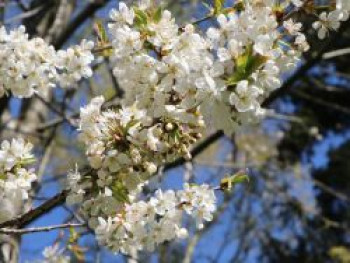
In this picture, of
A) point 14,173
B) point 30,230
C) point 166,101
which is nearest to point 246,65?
point 166,101

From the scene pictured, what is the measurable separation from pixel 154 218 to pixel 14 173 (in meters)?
0.39

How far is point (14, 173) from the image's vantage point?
1621 mm

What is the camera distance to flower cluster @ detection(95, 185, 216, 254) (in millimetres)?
1673

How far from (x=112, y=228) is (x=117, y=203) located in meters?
0.07

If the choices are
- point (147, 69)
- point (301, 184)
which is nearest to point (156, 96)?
point (147, 69)

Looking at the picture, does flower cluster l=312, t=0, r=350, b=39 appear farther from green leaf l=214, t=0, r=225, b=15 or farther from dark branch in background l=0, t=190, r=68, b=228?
dark branch in background l=0, t=190, r=68, b=228

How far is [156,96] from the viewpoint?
5.02 feet

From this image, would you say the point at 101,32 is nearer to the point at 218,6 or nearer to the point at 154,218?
the point at 218,6

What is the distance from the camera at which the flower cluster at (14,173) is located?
1.59 metres

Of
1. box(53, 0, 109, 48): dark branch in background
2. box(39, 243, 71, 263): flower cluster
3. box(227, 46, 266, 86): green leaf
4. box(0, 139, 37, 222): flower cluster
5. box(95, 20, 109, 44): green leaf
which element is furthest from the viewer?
box(53, 0, 109, 48): dark branch in background

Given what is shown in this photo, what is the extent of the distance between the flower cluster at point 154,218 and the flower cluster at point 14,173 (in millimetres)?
226

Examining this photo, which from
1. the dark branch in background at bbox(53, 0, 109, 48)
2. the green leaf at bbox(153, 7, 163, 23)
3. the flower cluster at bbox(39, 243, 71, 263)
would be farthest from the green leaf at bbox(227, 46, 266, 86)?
the dark branch in background at bbox(53, 0, 109, 48)

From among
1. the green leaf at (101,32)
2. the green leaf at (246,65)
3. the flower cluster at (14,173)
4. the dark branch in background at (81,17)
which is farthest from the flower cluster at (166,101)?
the dark branch in background at (81,17)

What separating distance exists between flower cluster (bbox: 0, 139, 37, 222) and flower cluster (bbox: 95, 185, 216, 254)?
226mm
